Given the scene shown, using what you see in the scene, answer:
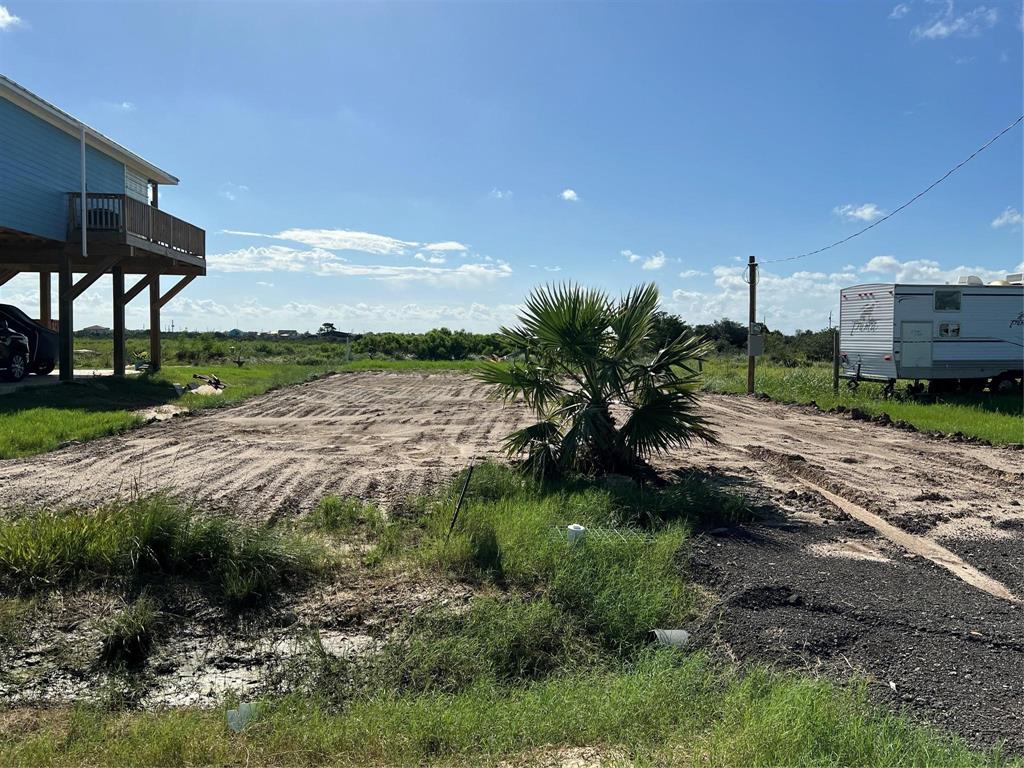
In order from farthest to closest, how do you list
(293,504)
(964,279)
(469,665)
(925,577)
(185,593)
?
1. (964,279)
2. (293,504)
3. (925,577)
4. (185,593)
5. (469,665)

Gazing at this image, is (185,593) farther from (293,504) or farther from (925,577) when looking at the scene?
(925,577)

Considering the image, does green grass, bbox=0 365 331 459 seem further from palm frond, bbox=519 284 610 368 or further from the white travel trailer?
the white travel trailer

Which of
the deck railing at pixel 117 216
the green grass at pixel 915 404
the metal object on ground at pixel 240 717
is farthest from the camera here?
the deck railing at pixel 117 216

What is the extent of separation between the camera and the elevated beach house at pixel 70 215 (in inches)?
641

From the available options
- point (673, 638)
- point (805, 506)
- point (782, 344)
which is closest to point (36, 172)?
point (805, 506)

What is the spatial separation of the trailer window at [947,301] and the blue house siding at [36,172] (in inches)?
857

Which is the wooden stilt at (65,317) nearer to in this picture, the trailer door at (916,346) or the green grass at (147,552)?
the green grass at (147,552)

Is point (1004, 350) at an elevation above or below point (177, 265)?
below

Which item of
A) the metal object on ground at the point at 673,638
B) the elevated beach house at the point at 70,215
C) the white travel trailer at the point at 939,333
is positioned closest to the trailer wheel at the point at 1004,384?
the white travel trailer at the point at 939,333

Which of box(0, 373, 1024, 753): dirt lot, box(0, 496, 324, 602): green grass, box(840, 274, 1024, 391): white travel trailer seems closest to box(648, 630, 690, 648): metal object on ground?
box(0, 373, 1024, 753): dirt lot

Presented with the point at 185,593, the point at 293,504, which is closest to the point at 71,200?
the point at 293,504

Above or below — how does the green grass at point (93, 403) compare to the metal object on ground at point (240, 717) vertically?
above

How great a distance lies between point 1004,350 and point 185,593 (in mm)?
20486

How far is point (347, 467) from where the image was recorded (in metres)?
9.52
